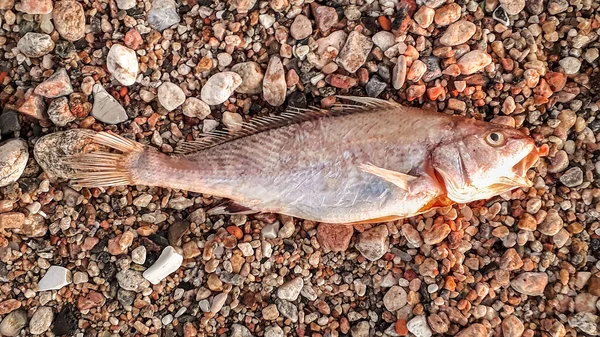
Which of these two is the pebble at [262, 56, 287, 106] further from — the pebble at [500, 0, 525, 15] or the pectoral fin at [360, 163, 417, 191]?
the pebble at [500, 0, 525, 15]

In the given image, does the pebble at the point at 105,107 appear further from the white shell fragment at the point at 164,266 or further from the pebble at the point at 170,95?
the white shell fragment at the point at 164,266

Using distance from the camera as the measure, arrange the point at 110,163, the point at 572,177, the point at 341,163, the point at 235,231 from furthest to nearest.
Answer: the point at 235,231
the point at 572,177
the point at 110,163
the point at 341,163

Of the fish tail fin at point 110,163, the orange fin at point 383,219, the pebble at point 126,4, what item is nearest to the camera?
the orange fin at point 383,219

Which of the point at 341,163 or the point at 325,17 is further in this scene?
the point at 325,17

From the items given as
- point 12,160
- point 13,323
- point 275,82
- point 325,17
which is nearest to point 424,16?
point 325,17

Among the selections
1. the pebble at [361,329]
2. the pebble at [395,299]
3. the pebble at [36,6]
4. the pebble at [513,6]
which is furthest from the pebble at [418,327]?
the pebble at [36,6]

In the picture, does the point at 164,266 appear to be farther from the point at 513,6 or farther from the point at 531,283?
the point at 513,6

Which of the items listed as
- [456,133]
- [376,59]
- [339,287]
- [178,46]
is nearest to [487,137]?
[456,133]

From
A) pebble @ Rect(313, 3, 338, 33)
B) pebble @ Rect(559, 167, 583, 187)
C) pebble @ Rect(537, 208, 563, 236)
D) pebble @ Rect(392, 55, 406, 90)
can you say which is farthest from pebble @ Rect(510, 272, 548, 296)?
pebble @ Rect(313, 3, 338, 33)
